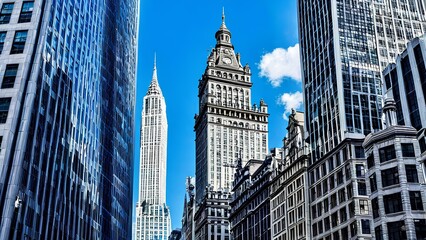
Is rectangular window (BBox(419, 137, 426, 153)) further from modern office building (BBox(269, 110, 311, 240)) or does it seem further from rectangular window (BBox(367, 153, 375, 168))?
modern office building (BBox(269, 110, 311, 240))

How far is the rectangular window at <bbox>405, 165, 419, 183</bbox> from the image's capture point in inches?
3142

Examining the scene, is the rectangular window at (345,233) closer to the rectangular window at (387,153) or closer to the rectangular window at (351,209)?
the rectangular window at (351,209)

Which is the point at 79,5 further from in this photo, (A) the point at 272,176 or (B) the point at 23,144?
(A) the point at 272,176

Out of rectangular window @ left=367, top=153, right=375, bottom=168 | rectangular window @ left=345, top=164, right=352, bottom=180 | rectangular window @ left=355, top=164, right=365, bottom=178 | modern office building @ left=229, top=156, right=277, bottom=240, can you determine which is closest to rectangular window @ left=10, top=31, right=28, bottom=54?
rectangular window @ left=367, top=153, right=375, bottom=168

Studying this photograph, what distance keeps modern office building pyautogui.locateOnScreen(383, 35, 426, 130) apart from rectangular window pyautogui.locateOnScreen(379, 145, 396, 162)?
7119 millimetres

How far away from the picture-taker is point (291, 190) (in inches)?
4820

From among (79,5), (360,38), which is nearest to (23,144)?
(79,5)

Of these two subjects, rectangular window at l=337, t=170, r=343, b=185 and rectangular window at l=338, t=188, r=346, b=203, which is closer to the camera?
rectangular window at l=338, t=188, r=346, b=203

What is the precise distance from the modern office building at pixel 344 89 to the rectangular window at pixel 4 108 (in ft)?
184

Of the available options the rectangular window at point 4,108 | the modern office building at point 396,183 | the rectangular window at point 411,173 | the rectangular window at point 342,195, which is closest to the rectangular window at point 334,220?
the rectangular window at point 342,195

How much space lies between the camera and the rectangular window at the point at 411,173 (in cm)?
7981

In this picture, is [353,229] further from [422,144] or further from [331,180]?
[422,144]

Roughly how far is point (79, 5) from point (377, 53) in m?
60.2

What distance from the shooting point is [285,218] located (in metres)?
123
